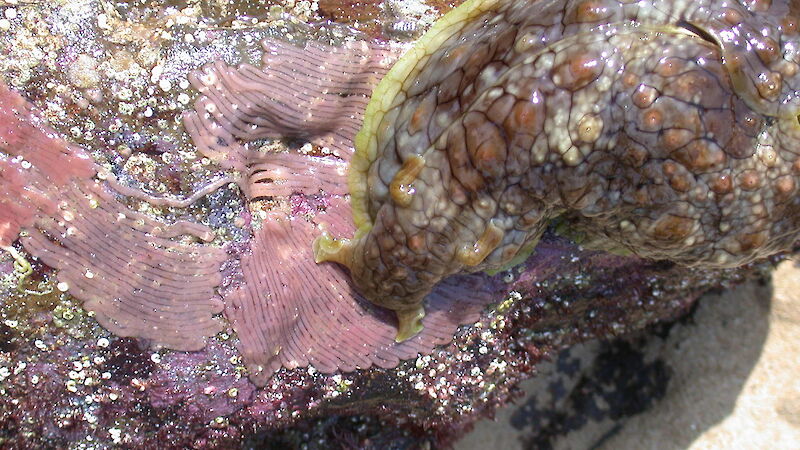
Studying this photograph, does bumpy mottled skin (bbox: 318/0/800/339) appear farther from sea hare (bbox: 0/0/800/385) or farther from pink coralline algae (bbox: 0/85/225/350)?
pink coralline algae (bbox: 0/85/225/350)

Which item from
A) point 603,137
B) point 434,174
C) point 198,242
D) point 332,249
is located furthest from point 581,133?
point 198,242

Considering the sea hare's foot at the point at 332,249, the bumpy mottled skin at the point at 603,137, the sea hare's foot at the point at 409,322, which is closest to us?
the bumpy mottled skin at the point at 603,137

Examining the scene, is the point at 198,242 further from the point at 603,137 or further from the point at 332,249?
the point at 603,137

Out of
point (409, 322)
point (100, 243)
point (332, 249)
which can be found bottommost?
point (409, 322)

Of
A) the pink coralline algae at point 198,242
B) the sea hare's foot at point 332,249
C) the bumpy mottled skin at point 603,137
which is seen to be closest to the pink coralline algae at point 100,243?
the pink coralline algae at point 198,242

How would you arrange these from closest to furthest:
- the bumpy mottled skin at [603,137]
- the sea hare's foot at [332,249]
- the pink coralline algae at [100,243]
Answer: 1. the bumpy mottled skin at [603,137]
2. the pink coralline algae at [100,243]
3. the sea hare's foot at [332,249]

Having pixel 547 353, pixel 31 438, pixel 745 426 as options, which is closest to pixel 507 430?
pixel 547 353

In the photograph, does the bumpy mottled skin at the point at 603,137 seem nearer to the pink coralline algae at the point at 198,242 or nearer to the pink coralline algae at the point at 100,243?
the pink coralline algae at the point at 198,242
